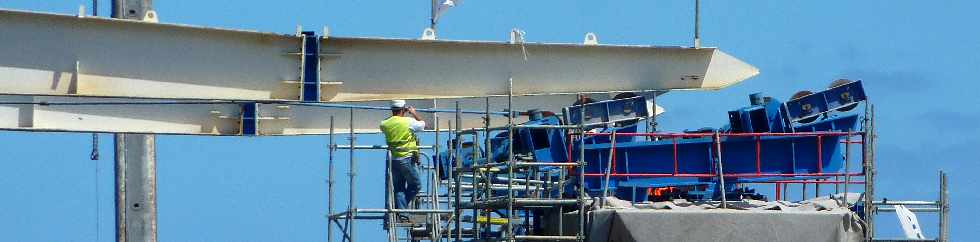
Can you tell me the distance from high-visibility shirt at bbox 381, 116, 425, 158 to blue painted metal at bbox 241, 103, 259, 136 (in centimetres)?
284

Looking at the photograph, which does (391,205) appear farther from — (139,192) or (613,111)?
(139,192)

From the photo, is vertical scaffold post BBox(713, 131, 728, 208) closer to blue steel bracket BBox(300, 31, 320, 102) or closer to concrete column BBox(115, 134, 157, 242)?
blue steel bracket BBox(300, 31, 320, 102)

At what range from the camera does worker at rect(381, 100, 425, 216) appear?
93.9ft

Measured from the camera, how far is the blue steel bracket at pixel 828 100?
2933cm

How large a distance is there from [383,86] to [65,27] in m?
4.51

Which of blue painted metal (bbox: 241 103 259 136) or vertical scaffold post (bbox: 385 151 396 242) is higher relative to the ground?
blue painted metal (bbox: 241 103 259 136)

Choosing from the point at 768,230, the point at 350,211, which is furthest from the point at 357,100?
the point at 768,230

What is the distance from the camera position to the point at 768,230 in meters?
23.5

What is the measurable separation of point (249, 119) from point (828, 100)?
7835mm

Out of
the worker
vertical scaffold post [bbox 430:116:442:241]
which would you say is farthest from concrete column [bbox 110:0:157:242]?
the worker

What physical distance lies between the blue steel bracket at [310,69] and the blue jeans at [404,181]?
181 centimetres

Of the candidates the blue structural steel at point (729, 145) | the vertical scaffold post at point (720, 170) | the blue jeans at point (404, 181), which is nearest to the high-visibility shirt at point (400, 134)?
the blue jeans at point (404, 181)

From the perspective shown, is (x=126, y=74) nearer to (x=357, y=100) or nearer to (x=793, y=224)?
(x=357, y=100)

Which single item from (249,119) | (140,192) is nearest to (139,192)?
(140,192)
